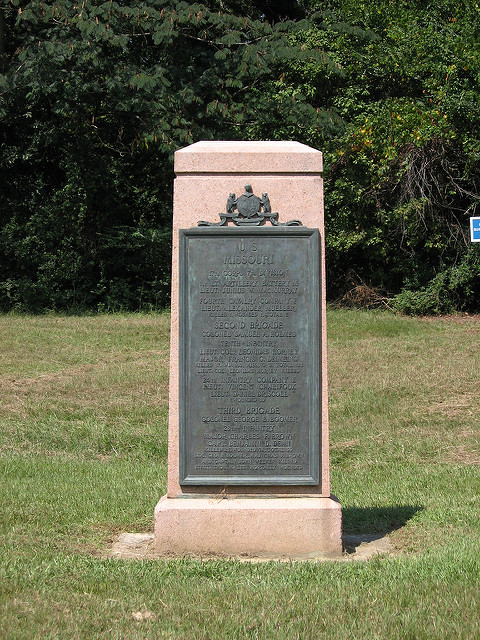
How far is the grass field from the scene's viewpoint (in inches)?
148

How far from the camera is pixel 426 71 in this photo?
18.1 meters

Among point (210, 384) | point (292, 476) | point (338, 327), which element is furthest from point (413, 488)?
point (338, 327)

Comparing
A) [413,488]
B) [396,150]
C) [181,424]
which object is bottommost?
[413,488]

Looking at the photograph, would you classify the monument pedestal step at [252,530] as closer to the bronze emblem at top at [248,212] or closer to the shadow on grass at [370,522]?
the shadow on grass at [370,522]

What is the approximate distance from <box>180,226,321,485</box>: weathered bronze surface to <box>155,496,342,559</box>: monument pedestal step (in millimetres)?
167

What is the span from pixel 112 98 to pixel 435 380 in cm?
1010

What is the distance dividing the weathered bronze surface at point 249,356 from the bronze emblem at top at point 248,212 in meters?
0.06

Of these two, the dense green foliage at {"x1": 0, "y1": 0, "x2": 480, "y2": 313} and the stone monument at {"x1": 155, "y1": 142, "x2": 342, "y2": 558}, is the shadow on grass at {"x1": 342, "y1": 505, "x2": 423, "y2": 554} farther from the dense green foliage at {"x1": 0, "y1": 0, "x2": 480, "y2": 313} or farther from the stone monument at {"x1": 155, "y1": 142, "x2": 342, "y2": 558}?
the dense green foliage at {"x1": 0, "y1": 0, "x2": 480, "y2": 313}

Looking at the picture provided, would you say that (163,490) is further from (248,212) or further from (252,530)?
(248,212)

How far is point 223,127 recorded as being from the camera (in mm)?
17469

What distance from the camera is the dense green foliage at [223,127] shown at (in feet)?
53.8

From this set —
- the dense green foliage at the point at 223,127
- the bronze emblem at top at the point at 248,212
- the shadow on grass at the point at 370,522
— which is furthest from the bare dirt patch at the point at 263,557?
the dense green foliage at the point at 223,127

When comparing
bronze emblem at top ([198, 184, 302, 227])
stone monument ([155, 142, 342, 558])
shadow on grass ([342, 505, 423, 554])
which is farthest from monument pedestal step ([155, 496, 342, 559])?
bronze emblem at top ([198, 184, 302, 227])

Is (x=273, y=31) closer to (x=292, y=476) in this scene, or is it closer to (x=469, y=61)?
(x=469, y=61)
